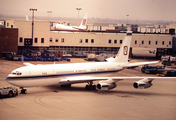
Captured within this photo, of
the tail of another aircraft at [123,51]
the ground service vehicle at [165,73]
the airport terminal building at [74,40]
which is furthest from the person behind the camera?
the airport terminal building at [74,40]

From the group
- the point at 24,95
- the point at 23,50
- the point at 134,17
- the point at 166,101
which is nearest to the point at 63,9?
the point at 134,17

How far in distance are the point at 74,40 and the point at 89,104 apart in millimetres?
46628

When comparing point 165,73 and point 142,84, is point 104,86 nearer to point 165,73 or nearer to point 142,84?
point 142,84

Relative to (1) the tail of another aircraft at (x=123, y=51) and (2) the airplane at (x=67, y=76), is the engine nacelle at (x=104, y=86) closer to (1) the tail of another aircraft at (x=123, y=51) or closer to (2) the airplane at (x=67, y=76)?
(2) the airplane at (x=67, y=76)

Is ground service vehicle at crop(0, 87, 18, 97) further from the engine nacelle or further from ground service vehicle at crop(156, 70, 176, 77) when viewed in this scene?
ground service vehicle at crop(156, 70, 176, 77)

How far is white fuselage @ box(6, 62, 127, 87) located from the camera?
30.2 m

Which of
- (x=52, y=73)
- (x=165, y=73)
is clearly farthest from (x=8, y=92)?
(x=165, y=73)

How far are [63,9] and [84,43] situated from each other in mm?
41871

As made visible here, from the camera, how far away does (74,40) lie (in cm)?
7244

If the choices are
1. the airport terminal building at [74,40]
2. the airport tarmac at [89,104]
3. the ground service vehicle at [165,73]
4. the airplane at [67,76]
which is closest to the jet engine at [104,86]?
the airplane at [67,76]

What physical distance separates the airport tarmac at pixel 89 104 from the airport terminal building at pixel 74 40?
30588 mm

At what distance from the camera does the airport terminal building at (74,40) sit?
66.2m

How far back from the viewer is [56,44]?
7175 cm

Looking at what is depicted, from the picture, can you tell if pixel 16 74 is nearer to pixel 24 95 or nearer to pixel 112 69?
pixel 24 95
